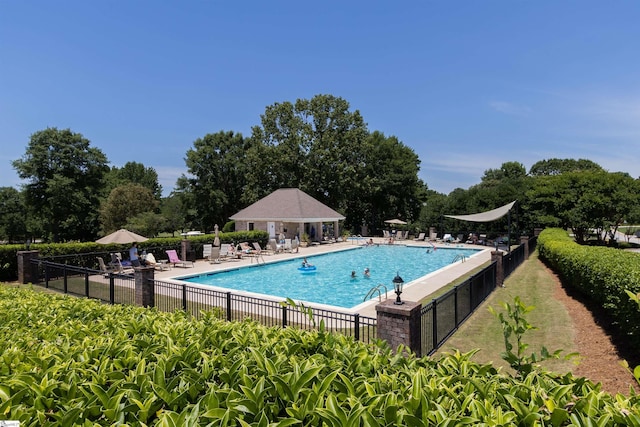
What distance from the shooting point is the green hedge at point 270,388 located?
215 centimetres

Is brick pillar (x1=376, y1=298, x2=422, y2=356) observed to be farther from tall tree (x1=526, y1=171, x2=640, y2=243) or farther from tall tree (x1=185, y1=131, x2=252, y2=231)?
tall tree (x1=185, y1=131, x2=252, y2=231)

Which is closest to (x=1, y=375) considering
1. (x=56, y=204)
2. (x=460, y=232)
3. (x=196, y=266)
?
(x=196, y=266)

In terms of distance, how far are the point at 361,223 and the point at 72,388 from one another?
171ft

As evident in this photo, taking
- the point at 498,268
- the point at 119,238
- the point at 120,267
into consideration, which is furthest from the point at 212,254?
the point at 498,268

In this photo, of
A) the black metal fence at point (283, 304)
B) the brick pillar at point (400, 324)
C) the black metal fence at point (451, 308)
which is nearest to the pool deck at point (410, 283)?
the black metal fence at point (283, 304)

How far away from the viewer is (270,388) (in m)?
2.54

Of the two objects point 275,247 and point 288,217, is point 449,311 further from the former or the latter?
point 288,217

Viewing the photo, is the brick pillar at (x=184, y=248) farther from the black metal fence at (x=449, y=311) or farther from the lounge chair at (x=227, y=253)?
the black metal fence at (x=449, y=311)

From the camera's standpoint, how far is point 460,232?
37094mm

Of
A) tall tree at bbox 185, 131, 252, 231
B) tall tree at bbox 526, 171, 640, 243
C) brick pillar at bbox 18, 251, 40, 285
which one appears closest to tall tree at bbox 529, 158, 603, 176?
tall tree at bbox 526, 171, 640, 243

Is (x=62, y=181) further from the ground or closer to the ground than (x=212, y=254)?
further from the ground

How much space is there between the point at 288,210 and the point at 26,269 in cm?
2276

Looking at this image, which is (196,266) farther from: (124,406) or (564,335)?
(124,406)

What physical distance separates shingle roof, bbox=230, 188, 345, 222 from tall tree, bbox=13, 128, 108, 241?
79.1 feet
